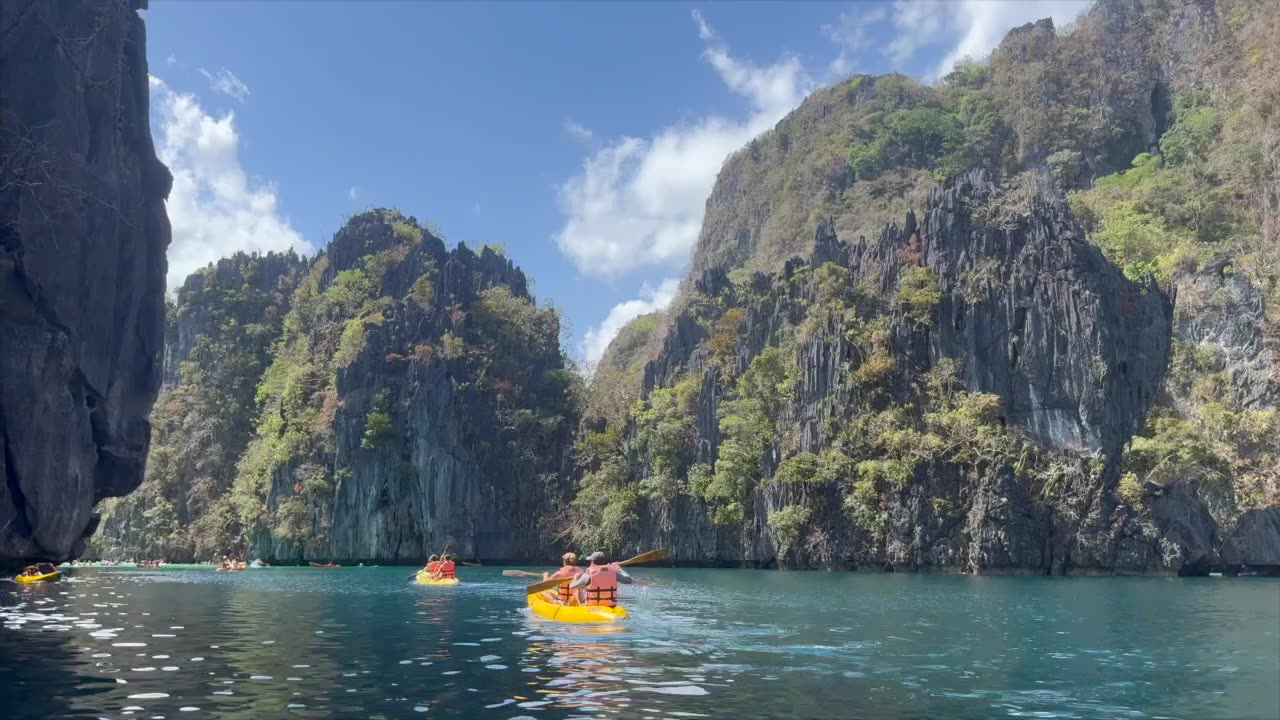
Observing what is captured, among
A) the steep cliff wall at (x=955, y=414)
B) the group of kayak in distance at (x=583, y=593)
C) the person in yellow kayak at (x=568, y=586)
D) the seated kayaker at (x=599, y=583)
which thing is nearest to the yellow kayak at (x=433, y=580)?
the group of kayak in distance at (x=583, y=593)

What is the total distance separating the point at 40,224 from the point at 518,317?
6453 cm

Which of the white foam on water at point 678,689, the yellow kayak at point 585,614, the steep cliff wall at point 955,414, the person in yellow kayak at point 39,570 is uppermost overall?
the steep cliff wall at point 955,414

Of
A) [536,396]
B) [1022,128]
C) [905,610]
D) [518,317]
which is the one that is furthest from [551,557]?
[1022,128]

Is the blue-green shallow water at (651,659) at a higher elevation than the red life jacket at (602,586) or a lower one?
lower

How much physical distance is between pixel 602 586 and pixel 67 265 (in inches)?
707

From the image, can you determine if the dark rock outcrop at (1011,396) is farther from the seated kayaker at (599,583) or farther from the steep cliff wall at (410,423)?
the seated kayaker at (599,583)

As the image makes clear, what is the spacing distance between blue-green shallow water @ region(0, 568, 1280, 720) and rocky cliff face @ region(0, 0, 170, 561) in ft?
12.2

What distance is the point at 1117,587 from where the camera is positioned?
38.2 meters

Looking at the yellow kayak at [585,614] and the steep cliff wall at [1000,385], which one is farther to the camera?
the steep cliff wall at [1000,385]

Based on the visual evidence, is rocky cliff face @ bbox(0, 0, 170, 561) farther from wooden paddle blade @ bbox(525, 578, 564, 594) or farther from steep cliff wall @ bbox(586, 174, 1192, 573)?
steep cliff wall @ bbox(586, 174, 1192, 573)

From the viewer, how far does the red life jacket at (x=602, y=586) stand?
71.7ft

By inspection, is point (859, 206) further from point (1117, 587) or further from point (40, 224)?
point (40, 224)

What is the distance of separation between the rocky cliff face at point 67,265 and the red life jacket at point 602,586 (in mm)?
15422

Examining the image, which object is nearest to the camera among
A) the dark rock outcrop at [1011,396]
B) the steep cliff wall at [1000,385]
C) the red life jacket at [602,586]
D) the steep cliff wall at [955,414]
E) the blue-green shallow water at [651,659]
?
the blue-green shallow water at [651,659]
